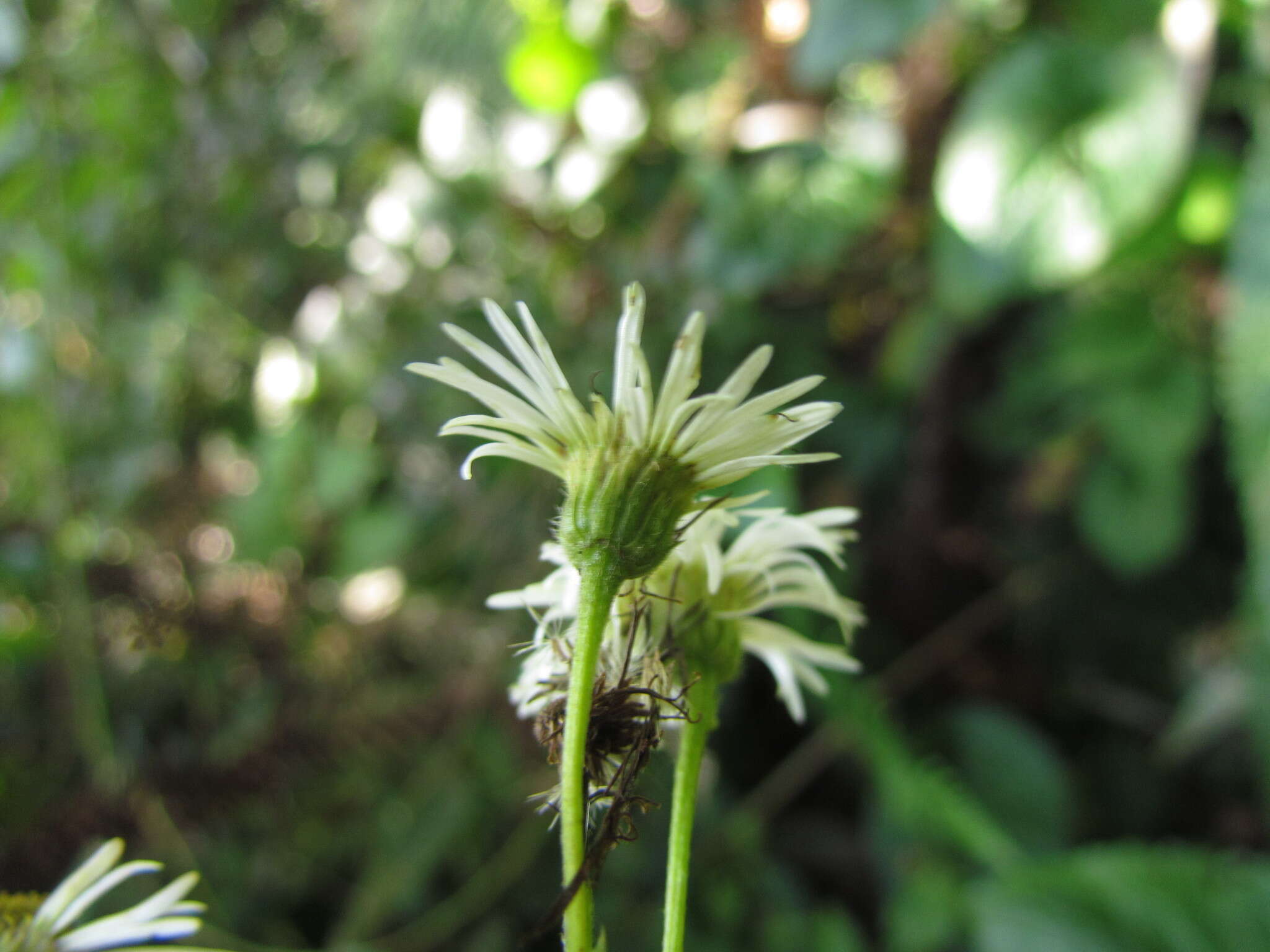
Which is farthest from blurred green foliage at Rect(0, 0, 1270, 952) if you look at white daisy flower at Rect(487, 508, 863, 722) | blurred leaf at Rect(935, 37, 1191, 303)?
white daisy flower at Rect(487, 508, 863, 722)

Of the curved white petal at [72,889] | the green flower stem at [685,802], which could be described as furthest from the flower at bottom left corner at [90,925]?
the green flower stem at [685,802]

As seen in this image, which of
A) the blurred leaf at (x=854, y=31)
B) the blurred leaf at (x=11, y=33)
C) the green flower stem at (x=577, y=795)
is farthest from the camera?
the blurred leaf at (x=11, y=33)

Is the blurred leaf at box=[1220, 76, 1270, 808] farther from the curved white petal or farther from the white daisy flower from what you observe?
the curved white petal

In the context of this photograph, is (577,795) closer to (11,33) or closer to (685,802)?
(685,802)

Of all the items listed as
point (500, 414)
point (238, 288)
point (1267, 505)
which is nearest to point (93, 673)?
point (238, 288)

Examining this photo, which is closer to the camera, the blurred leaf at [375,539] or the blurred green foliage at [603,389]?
the blurred green foliage at [603,389]

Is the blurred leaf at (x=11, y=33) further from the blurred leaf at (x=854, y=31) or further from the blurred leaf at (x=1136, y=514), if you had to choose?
the blurred leaf at (x=1136, y=514)

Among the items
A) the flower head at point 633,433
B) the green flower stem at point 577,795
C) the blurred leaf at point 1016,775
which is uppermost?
the flower head at point 633,433
